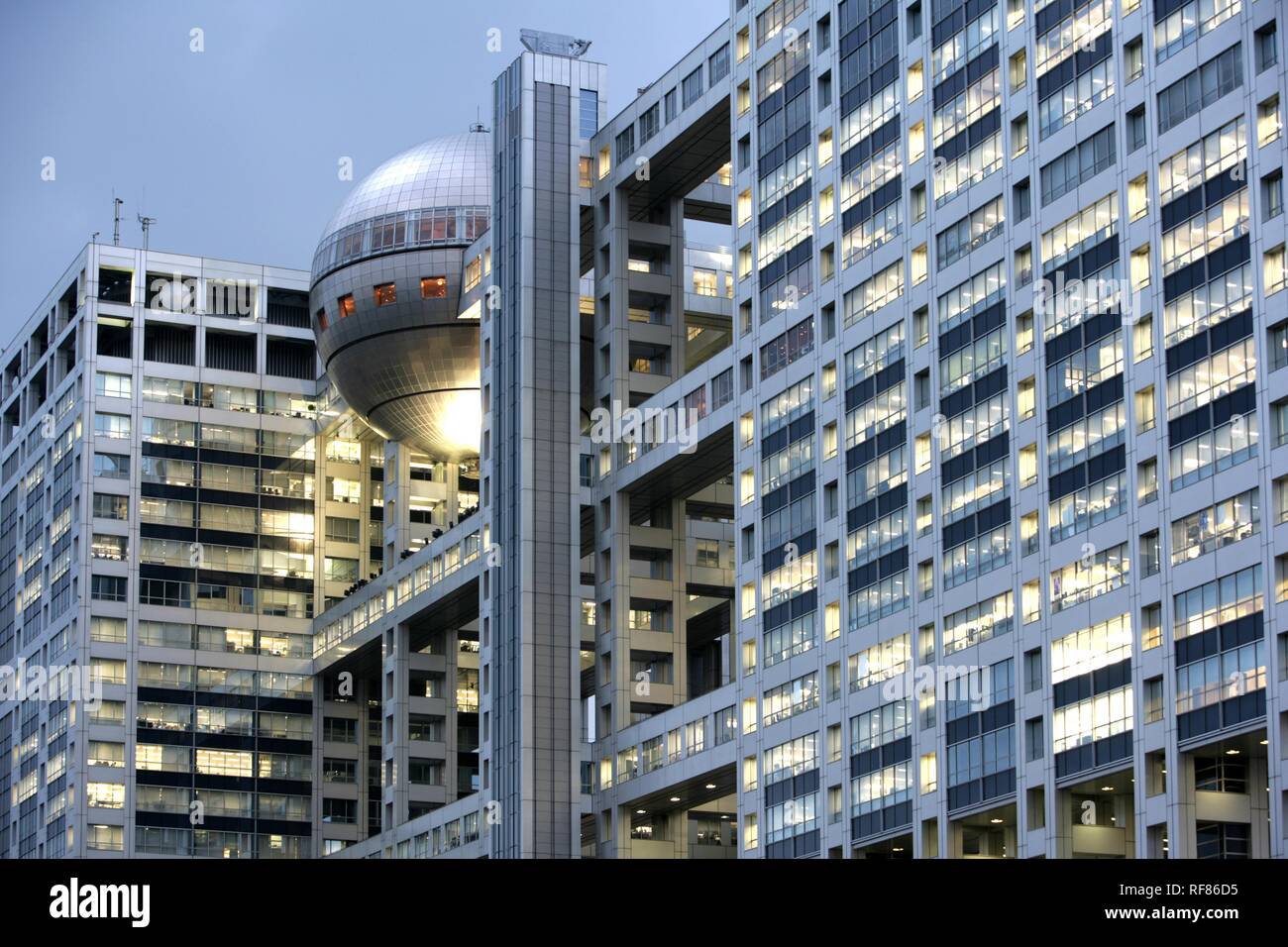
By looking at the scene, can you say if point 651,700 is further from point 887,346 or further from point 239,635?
point 239,635

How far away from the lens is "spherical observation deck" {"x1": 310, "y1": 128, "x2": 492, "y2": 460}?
514ft

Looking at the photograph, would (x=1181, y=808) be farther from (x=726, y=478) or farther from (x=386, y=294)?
(x=386, y=294)

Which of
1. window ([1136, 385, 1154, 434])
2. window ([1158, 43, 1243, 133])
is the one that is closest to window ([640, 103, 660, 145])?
window ([1158, 43, 1243, 133])

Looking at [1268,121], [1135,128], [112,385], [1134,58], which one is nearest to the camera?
[1268,121]

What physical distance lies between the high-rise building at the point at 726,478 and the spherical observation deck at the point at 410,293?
373 mm

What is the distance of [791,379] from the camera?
12025 cm

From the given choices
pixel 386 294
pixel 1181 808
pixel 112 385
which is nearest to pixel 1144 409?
pixel 1181 808

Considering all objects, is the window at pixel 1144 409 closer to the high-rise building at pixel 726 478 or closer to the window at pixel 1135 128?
the high-rise building at pixel 726 478

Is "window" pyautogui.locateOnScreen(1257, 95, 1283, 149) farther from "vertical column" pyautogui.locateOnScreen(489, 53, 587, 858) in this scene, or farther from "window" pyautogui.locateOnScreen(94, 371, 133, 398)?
"window" pyautogui.locateOnScreen(94, 371, 133, 398)

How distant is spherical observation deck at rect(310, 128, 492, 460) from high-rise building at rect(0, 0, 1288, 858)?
373mm

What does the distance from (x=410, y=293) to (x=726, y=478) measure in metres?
25.1

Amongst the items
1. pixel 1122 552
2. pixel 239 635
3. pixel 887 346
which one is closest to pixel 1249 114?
pixel 1122 552

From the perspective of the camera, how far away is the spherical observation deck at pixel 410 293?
157 metres

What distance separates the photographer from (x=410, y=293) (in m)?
156
